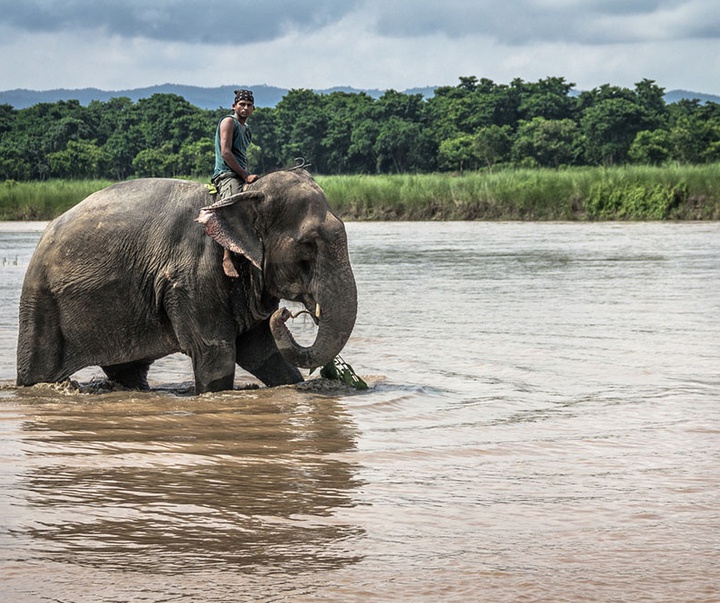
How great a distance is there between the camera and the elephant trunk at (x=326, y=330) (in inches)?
261

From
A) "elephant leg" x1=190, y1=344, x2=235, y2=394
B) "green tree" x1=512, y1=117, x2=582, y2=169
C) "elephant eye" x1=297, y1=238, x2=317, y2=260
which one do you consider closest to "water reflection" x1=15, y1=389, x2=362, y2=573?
"elephant leg" x1=190, y1=344, x2=235, y2=394

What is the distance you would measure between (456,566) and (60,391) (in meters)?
4.02

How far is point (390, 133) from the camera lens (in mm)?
73312

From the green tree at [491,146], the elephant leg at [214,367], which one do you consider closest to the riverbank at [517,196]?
the elephant leg at [214,367]

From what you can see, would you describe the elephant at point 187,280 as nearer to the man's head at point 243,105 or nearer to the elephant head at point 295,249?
the elephant head at point 295,249

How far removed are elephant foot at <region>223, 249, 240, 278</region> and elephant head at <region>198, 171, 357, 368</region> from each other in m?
0.10

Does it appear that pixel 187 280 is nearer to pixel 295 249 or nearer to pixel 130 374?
pixel 295 249

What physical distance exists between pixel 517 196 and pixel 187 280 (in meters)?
24.5

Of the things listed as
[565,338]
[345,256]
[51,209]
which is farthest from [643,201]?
[345,256]

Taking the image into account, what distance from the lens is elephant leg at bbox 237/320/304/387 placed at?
738 centimetres

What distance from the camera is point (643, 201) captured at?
28.5 metres

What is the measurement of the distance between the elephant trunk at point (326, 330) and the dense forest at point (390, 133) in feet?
176

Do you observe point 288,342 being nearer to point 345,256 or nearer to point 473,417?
point 345,256

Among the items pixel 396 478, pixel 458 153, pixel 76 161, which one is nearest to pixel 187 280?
pixel 396 478
